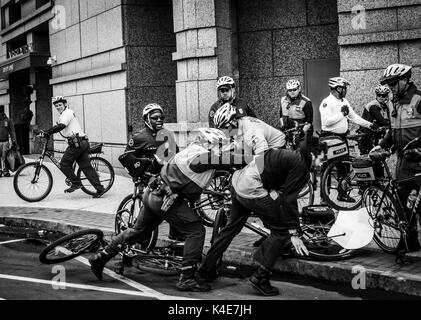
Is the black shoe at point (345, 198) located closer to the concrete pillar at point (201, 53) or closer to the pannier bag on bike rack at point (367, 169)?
the pannier bag on bike rack at point (367, 169)

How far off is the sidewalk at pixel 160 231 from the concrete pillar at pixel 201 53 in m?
2.25

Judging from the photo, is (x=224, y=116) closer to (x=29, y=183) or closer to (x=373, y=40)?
(x=373, y=40)

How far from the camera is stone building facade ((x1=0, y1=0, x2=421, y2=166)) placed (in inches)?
439

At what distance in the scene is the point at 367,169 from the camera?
22.3ft

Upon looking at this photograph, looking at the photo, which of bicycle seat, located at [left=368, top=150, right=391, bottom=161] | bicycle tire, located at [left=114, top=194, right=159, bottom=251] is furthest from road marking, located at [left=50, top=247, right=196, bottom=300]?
bicycle seat, located at [left=368, top=150, right=391, bottom=161]

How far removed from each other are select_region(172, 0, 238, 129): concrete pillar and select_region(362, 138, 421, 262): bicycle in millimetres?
6866

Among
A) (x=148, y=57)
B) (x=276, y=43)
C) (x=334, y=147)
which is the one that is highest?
(x=148, y=57)

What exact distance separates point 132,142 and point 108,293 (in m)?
2.55

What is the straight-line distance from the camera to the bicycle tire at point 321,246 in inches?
253

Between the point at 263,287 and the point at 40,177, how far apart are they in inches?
269

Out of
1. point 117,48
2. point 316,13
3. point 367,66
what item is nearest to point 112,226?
point 367,66


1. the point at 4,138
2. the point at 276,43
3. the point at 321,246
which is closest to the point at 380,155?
the point at 321,246
